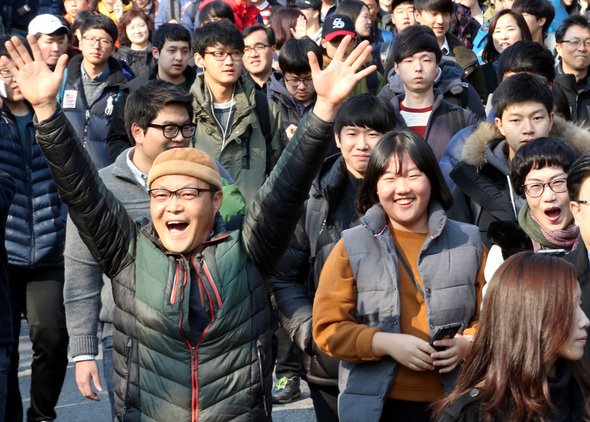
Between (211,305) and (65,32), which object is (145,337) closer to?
(211,305)

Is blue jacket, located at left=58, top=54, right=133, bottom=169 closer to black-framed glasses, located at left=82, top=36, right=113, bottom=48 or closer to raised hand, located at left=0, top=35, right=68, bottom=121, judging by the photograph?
black-framed glasses, located at left=82, top=36, right=113, bottom=48

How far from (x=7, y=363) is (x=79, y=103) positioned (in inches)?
147

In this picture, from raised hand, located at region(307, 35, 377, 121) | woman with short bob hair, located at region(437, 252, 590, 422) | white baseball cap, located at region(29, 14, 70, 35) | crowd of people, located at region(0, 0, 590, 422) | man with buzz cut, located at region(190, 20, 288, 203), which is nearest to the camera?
woman with short bob hair, located at region(437, 252, 590, 422)

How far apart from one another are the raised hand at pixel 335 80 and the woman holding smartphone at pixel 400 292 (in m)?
0.56

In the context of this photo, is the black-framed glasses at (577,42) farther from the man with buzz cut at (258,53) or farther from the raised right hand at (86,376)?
the raised right hand at (86,376)

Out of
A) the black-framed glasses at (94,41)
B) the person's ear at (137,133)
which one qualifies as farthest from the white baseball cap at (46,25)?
the person's ear at (137,133)

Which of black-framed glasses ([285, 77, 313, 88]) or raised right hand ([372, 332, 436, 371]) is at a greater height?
black-framed glasses ([285, 77, 313, 88])

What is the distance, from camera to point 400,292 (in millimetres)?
3922

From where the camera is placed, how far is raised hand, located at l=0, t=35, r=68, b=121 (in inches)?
141

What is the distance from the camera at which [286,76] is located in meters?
7.45

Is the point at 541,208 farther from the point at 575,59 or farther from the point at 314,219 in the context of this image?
the point at 575,59

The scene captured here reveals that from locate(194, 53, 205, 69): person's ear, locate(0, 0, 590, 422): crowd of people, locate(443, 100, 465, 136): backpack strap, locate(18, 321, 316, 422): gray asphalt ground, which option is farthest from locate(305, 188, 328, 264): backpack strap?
locate(194, 53, 205, 69): person's ear

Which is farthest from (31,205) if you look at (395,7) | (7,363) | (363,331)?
(395,7)

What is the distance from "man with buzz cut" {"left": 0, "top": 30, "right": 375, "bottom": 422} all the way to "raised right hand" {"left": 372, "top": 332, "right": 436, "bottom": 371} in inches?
18.1
